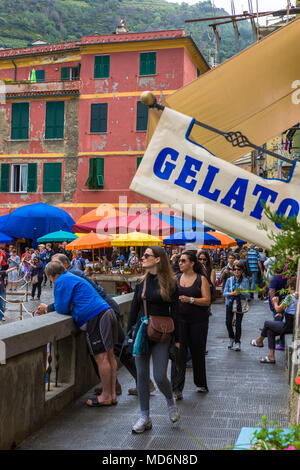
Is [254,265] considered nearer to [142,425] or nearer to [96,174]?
[142,425]

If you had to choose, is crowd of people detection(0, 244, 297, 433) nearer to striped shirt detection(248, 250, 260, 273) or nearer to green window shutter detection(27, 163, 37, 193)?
striped shirt detection(248, 250, 260, 273)

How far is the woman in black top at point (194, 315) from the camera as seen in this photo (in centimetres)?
698

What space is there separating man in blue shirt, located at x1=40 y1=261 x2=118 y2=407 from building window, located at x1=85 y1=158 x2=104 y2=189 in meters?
26.8

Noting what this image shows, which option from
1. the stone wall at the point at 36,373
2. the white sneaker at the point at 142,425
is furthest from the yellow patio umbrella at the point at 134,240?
the white sneaker at the point at 142,425

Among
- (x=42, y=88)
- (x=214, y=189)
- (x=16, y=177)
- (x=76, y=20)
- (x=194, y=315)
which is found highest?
(x=76, y=20)

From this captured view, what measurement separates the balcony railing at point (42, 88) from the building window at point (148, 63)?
12.9 ft

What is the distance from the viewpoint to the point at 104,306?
6.28 metres

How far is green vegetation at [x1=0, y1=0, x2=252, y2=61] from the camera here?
100375 mm

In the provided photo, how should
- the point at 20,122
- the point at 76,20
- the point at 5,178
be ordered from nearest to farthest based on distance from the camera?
the point at 5,178 → the point at 20,122 → the point at 76,20

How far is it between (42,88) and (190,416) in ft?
101

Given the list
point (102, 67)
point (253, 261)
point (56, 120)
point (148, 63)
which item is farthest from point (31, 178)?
point (253, 261)

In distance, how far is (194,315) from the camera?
23.4ft

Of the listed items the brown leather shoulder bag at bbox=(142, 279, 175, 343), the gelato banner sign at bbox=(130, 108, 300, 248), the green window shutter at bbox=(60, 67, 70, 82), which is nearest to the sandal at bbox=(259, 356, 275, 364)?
the brown leather shoulder bag at bbox=(142, 279, 175, 343)
